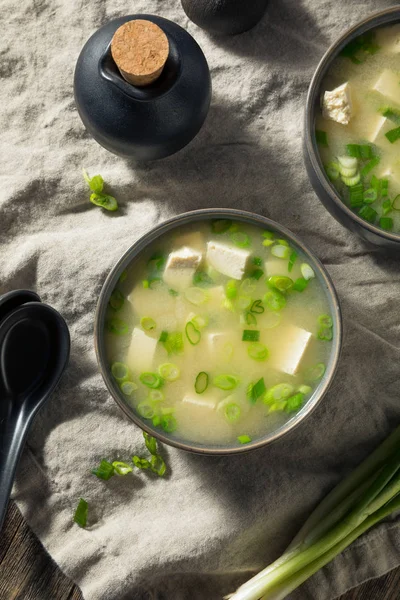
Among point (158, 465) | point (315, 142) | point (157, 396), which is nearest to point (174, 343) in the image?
point (157, 396)

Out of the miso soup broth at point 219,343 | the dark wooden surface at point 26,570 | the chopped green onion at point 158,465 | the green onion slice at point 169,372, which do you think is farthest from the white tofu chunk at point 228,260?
the dark wooden surface at point 26,570

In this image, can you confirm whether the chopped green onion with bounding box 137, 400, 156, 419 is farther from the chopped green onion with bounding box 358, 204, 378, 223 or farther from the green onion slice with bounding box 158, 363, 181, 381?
the chopped green onion with bounding box 358, 204, 378, 223

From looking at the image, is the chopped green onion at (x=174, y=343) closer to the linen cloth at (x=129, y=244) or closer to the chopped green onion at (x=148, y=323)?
the chopped green onion at (x=148, y=323)

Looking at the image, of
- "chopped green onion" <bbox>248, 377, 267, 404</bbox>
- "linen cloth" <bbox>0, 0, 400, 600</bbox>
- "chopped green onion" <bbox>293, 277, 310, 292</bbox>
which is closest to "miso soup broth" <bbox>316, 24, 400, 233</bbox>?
"linen cloth" <bbox>0, 0, 400, 600</bbox>

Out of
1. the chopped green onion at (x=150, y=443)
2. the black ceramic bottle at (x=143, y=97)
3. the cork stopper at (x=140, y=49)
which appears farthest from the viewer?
the chopped green onion at (x=150, y=443)

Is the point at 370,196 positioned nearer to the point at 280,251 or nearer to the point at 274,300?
the point at 280,251
